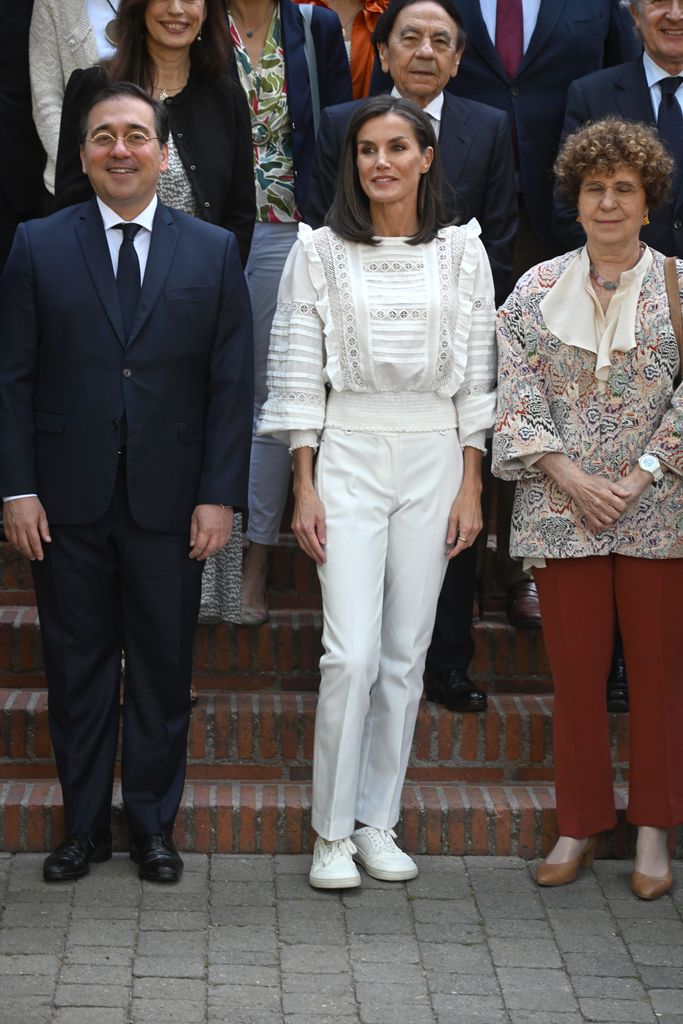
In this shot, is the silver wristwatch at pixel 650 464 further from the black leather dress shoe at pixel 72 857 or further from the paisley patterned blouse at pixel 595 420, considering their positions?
the black leather dress shoe at pixel 72 857

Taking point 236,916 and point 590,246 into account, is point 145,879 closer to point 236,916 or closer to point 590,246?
point 236,916

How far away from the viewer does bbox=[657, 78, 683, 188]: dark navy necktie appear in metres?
5.50

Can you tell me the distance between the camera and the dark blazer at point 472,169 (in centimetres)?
526

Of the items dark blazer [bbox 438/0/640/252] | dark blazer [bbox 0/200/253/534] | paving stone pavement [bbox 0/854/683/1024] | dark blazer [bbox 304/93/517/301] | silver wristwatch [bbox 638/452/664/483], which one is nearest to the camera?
paving stone pavement [bbox 0/854/683/1024]

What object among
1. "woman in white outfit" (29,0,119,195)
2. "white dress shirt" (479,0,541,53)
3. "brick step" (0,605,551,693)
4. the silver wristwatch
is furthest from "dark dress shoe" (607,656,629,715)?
"woman in white outfit" (29,0,119,195)

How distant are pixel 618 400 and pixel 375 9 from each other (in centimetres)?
215

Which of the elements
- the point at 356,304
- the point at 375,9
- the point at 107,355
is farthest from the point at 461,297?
the point at 375,9

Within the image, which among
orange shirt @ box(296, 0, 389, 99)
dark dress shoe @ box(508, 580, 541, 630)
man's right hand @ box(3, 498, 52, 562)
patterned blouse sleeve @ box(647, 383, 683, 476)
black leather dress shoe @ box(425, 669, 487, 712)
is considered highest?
orange shirt @ box(296, 0, 389, 99)

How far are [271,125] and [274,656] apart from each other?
71.8 inches

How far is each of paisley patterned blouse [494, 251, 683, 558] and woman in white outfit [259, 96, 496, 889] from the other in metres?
0.15

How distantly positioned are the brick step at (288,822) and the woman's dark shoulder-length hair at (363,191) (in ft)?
5.73

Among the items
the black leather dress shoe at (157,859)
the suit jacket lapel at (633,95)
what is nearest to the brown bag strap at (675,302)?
the suit jacket lapel at (633,95)

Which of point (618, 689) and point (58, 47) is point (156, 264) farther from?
point (618, 689)

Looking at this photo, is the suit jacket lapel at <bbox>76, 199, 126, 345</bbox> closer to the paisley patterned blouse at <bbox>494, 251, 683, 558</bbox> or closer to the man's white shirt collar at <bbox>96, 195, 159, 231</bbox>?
the man's white shirt collar at <bbox>96, 195, 159, 231</bbox>
